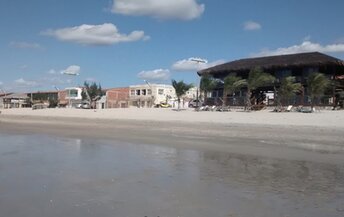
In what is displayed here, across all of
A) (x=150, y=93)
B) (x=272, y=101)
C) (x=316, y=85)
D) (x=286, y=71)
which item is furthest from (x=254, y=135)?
(x=150, y=93)

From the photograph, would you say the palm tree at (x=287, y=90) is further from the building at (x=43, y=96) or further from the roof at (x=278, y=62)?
the building at (x=43, y=96)

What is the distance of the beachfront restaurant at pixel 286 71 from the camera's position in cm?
5153

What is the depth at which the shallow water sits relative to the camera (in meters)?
9.00

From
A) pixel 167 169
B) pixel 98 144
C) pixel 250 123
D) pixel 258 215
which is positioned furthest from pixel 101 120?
pixel 258 215

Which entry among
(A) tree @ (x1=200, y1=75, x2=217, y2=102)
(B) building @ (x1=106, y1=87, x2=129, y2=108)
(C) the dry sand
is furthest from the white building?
(C) the dry sand

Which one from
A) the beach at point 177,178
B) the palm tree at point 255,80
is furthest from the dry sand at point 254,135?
the palm tree at point 255,80

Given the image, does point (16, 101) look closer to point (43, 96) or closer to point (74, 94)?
point (43, 96)

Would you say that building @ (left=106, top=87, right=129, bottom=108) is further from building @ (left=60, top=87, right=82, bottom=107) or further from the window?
the window

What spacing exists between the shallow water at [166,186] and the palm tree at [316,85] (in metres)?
31.2

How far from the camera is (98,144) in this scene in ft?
79.5

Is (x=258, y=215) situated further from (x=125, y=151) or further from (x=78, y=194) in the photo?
(x=125, y=151)

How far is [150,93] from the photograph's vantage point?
4183 inches

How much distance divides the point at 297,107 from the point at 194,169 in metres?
36.4

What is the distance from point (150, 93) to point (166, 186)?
312 feet
